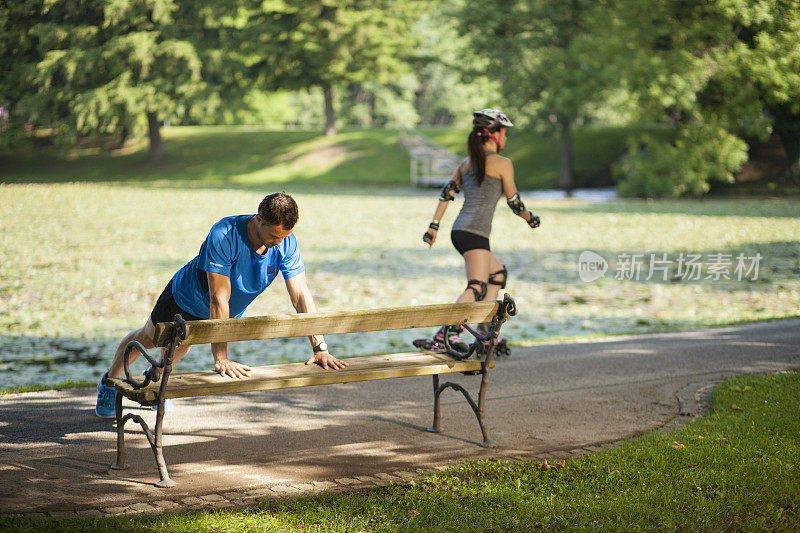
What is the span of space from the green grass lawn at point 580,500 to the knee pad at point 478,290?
94.1 inches

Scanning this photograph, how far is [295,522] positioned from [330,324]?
1095mm

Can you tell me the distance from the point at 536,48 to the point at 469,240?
34.9m

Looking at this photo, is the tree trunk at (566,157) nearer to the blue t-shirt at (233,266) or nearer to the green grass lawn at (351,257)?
the green grass lawn at (351,257)

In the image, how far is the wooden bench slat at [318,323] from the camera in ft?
15.0

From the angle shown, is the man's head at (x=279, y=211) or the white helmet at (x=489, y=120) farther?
the white helmet at (x=489, y=120)

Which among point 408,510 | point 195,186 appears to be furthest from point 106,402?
point 195,186

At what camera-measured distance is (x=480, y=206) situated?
7.87 meters

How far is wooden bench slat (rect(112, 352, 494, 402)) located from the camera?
4.70m

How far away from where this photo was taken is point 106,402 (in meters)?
5.98

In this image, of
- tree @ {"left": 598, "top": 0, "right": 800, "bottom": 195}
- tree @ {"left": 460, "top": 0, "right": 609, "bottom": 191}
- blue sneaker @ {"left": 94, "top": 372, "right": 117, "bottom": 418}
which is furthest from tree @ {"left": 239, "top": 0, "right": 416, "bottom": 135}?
blue sneaker @ {"left": 94, "top": 372, "right": 117, "bottom": 418}

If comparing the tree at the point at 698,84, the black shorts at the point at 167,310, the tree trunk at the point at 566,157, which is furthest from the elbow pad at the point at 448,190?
the tree trunk at the point at 566,157

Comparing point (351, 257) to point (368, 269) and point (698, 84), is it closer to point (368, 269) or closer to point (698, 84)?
point (368, 269)

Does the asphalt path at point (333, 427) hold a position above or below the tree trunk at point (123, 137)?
below

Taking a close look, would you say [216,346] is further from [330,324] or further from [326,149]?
[326,149]
